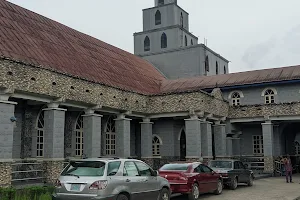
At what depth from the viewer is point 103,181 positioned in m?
9.73

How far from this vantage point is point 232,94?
31.8m

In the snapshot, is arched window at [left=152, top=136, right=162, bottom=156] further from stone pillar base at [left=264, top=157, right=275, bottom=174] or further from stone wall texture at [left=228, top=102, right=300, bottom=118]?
stone pillar base at [left=264, top=157, right=275, bottom=174]

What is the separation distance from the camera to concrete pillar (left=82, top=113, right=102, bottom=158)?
20688 millimetres

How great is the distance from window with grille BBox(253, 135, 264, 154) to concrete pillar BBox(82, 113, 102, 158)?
1584 centimetres

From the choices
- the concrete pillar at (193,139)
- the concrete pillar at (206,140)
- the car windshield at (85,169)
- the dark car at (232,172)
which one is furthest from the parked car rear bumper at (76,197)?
the concrete pillar at (206,140)

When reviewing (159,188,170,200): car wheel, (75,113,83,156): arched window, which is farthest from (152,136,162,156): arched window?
(159,188,170,200): car wheel

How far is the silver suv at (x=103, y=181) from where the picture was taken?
31.8ft

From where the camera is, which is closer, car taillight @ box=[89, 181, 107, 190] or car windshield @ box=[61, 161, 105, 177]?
car taillight @ box=[89, 181, 107, 190]

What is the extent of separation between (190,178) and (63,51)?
43.5ft

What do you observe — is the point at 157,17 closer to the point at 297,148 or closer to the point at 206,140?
the point at 297,148

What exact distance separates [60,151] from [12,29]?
7.43 metres

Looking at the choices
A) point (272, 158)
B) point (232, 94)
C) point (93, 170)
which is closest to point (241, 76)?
point (232, 94)

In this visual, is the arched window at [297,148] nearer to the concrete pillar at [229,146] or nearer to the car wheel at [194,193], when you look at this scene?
the concrete pillar at [229,146]

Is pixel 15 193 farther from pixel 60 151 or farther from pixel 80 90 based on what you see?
pixel 80 90
